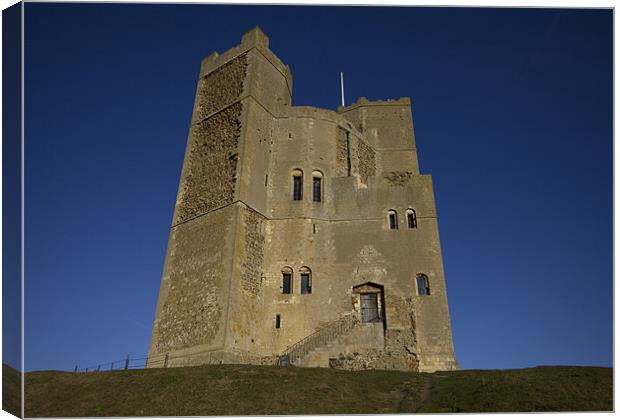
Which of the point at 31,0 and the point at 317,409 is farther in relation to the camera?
the point at 317,409

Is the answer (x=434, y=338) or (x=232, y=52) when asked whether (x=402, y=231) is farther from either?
(x=232, y=52)

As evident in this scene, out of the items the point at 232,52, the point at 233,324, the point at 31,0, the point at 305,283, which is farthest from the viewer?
the point at 232,52

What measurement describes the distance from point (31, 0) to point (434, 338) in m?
17.6

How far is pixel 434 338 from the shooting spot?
22391mm

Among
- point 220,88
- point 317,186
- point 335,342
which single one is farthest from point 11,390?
point 220,88

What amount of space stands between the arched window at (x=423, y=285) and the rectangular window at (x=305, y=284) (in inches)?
178

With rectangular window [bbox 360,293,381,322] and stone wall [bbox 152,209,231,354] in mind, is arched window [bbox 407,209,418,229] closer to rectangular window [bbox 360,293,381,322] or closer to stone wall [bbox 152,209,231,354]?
rectangular window [bbox 360,293,381,322]

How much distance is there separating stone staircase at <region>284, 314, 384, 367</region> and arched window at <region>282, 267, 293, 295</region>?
227cm

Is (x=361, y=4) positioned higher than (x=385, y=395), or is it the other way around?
(x=361, y=4)

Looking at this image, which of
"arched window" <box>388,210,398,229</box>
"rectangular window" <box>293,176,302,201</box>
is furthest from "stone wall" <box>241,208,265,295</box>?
"arched window" <box>388,210,398,229</box>

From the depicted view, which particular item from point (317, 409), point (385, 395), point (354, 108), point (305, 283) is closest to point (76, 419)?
point (317, 409)

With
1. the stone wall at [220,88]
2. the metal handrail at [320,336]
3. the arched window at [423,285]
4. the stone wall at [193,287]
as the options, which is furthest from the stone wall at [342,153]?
the metal handrail at [320,336]

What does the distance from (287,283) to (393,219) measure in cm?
563

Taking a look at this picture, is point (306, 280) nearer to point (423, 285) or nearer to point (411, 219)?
point (423, 285)
